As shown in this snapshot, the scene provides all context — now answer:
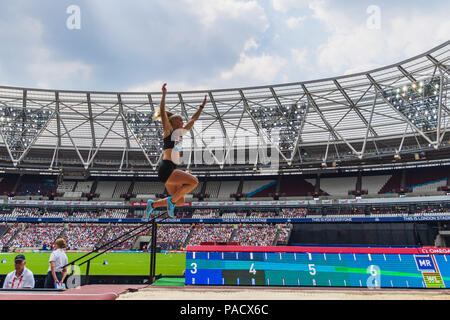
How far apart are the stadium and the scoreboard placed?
32.4ft

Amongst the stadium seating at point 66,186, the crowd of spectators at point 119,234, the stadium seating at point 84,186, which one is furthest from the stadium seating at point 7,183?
the crowd of spectators at point 119,234

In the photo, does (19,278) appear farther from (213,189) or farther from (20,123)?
(213,189)

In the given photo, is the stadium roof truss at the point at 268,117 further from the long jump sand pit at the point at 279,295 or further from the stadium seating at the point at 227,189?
the long jump sand pit at the point at 279,295

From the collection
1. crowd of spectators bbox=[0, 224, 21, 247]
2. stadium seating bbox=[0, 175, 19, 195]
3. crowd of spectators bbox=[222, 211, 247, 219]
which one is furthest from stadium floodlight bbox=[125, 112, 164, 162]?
stadium seating bbox=[0, 175, 19, 195]

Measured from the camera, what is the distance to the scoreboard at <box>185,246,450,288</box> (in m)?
9.23

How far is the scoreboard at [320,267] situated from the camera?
923cm

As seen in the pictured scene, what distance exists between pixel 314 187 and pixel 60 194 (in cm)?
4036

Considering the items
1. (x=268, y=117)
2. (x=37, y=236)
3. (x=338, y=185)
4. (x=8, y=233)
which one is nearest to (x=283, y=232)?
(x=338, y=185)

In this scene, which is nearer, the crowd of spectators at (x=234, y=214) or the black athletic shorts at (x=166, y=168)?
the black athletic shorts at (x=166, y=168)

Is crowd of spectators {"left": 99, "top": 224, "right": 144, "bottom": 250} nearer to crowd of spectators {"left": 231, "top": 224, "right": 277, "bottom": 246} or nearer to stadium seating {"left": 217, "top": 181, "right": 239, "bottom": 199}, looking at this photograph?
stadium seating {"left": 217, "top": 181, "right": 239, "bottom": 199}

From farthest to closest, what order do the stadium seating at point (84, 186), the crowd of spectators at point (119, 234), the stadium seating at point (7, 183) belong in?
the stadium seating at point (84, 186), the stadium seating at point (7, 183), the crowd of spectators at point (119, 234)

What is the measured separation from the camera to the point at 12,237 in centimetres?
3981

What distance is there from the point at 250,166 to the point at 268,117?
27.8 feet

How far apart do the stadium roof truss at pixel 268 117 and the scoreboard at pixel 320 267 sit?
2121cm
